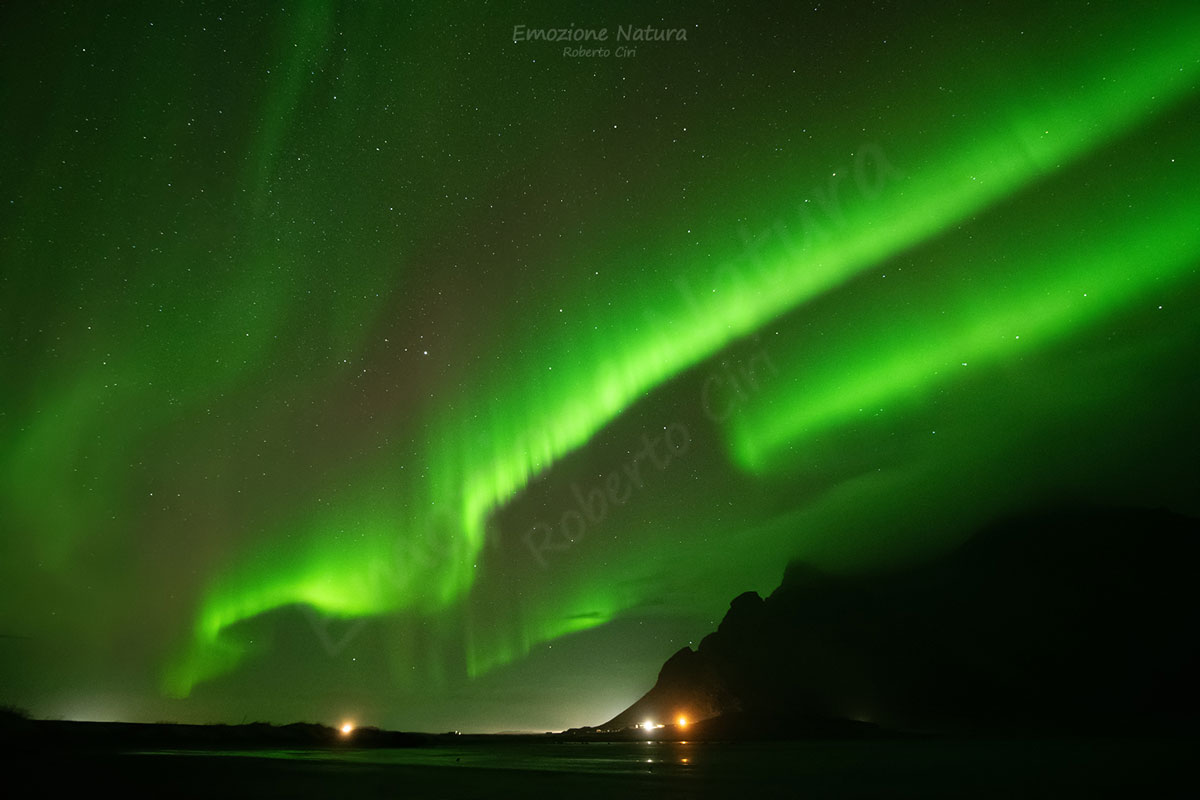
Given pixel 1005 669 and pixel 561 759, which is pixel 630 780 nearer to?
pixel 561 759

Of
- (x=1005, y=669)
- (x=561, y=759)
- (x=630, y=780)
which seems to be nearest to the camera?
(x=630, y=780)

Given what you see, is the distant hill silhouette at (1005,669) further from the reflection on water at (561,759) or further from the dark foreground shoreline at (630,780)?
the dark foreground shoreline at (630,780)

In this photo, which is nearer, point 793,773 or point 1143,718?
point 793,773

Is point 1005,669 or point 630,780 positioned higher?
point 630,780

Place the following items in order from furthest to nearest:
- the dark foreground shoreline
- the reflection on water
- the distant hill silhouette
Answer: the distant hill silhouette → the reflection on water → the dark foreground shoreline

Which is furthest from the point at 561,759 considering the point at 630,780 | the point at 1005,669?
the point at 1005,669

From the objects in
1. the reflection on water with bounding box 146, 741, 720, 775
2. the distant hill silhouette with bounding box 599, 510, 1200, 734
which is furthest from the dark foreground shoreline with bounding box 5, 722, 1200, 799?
the distant hill silhouette with bounding box 599, 510, 1200, 734

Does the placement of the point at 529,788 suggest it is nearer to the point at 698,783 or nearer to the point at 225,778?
the point at 698,783

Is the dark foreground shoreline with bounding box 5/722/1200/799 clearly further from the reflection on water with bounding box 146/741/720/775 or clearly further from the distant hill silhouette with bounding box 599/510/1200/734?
the distant hill silhouette with bounding box 599/510/1200/734

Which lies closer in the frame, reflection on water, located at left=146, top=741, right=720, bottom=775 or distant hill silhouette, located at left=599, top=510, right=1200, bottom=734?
reflection on water, located at left=146, top=741, right=720, bottom=775

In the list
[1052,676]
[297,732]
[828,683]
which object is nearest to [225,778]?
[297,732]

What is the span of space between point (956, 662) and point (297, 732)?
160 meters

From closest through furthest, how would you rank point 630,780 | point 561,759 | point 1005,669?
point 630,780
point 561,759
point 1005,669

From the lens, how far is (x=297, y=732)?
8862 cm
